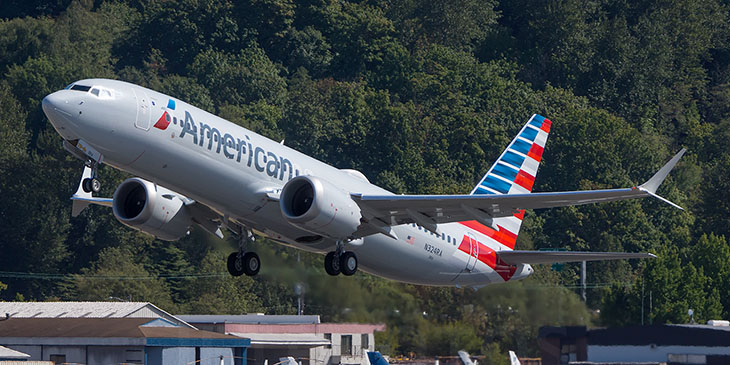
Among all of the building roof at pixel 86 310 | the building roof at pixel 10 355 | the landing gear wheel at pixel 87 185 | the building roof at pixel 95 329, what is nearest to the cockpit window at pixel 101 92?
the landing gear wheel at pixel 87 185

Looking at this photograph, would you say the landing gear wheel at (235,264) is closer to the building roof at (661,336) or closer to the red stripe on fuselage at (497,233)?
the red stripe on fuselage at (497,233)

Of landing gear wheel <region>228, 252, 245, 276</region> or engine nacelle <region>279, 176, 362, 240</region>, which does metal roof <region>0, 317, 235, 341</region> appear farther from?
engine nacelle <region>279, 176, 362, 240</region>

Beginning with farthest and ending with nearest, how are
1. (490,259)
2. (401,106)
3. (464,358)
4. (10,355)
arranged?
(401,106)
(10,355)
(490,259)
(464,358)

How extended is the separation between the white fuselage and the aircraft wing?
3.63 feet

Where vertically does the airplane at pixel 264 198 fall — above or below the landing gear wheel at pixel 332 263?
above

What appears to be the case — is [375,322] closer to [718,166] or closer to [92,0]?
[718,166]

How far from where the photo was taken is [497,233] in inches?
1964

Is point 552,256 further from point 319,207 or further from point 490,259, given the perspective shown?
point 319,207

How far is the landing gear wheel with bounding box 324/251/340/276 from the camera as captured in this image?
140ft

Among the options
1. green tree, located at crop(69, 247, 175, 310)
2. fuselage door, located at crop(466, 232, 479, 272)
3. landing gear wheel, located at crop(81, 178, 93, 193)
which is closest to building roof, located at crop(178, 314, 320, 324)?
fuselage door, located at crop(466, 232, 479, 272)

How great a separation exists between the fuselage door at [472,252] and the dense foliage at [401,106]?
937 centimetres

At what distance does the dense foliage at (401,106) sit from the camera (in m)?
88.8

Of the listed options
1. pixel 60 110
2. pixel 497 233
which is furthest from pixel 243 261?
pixel 497 233

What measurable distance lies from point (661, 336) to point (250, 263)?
13279 mm
